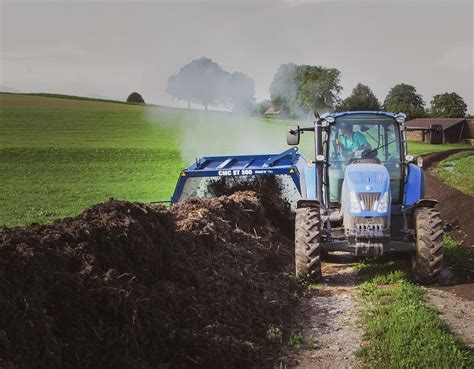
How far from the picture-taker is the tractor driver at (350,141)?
9.86 m

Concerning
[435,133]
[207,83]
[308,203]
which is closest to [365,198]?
[308,203]

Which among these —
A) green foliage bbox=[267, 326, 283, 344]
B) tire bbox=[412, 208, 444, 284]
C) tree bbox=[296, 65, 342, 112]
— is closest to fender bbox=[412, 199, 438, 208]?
tire bbox=[412, 208, 444, 284]

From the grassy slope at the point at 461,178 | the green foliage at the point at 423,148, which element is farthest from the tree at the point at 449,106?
the grassy slope at the point at 461,178

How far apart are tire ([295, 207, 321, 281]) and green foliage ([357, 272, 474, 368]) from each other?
88 cm

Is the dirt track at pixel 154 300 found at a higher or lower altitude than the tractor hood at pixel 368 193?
lower

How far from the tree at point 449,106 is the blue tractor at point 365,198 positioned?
97.1 metres

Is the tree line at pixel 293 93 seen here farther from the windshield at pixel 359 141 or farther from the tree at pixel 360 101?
the windshield at pixel 359 141

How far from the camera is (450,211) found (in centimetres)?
1513

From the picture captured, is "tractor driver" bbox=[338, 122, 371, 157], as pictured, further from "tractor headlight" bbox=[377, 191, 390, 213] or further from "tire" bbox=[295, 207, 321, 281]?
"tire" bbox=[295, 207, 321, 281]

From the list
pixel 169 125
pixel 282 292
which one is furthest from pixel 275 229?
pixel 169 125

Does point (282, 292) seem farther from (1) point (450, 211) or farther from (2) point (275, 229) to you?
(1) point (450, 211)

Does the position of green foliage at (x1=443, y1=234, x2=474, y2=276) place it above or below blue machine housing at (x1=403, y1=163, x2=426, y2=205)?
below

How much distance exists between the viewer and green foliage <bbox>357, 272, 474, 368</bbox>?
5590mm

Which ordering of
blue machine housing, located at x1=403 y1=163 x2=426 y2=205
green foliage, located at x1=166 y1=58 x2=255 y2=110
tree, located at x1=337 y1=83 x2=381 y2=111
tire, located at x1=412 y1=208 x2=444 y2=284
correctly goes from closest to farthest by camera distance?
tire, located at x1=412 y1=208 x2=444 y2=284, blue machine housing, located at x1=403 y1=163 x2=426 y2=205, green foliage, located at x1=166 y1=58 x2=255 y2=110, tree, located at x1=337 y1=83 x2=381 y2=111
